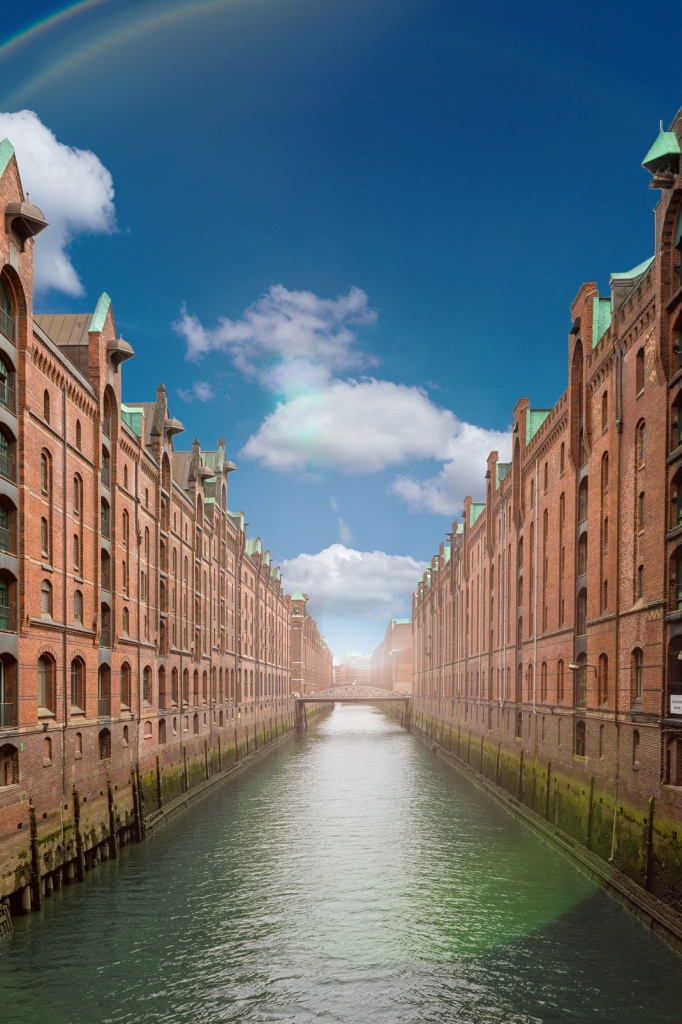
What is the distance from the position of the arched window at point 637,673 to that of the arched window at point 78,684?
707 inches

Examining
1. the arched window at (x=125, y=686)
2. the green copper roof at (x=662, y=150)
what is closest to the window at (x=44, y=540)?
the arched window at (x=125, y=686)

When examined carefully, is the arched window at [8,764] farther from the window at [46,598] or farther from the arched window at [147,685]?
the arched window at [147,685]

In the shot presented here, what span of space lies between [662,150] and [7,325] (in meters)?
18.0

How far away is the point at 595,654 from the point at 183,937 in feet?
55.7

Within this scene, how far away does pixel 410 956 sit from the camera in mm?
20328

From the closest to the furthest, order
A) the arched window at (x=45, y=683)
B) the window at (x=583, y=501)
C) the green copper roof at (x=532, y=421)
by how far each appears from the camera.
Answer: the arched window at (x=45, y=683) → the window at (x=583, y=501) → the green copper roof at (x=532, y=421)

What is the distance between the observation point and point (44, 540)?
26.8 metres

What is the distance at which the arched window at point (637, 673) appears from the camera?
25844 millimetres

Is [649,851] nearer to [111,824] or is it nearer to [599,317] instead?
[111,824]

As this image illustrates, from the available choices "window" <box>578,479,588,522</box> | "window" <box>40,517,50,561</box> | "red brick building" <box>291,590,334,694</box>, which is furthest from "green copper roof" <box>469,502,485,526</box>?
"red brick building" <box>291,590,334,694</box>

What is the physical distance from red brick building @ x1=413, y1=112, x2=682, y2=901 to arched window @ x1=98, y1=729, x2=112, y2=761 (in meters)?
17.1

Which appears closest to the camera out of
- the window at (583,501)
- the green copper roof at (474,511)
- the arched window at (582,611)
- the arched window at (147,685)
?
the arched window at (582,611)

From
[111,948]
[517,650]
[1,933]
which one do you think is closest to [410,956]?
[111,948]

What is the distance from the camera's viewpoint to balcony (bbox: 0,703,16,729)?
2231 centimetres
